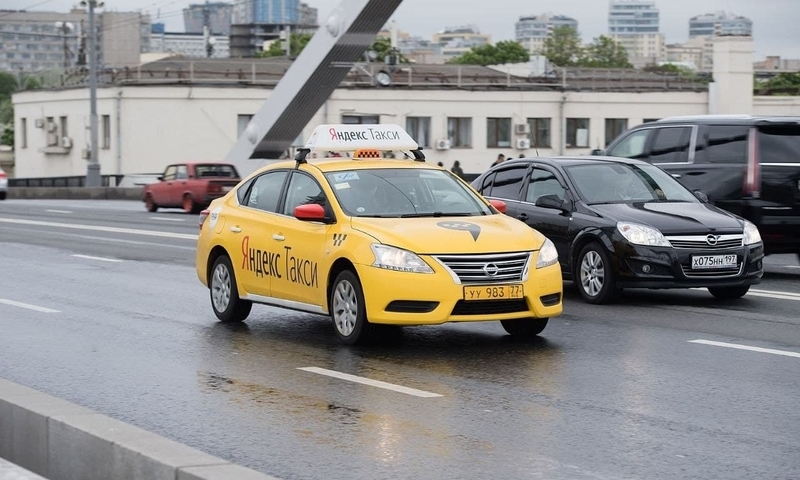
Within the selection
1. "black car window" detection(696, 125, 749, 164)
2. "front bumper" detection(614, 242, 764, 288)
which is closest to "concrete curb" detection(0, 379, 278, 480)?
"front bumper" detection(614, 242, 764, 288)

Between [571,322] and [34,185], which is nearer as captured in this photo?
[571,322]

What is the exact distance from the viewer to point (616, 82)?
74500mm

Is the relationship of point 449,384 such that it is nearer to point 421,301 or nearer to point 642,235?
point 421,301

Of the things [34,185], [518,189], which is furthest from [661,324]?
[34,185]

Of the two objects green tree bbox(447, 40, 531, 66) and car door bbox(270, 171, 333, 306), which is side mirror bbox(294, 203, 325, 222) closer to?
car door bbox(270, 171, 333, 306)

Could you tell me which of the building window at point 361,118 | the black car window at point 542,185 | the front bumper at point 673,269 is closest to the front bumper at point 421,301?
the front bumper at point 673,269

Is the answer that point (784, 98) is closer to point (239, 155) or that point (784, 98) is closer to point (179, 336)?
point (239, 155)

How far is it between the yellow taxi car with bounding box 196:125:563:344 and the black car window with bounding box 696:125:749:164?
6057 millimetres

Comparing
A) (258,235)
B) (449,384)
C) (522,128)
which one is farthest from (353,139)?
(522,128)

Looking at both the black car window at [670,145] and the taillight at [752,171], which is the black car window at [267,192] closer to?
the taillight at [752,171]

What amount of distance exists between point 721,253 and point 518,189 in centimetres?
298

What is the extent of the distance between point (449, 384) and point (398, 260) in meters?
1.51

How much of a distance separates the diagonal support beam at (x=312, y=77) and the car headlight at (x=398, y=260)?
30652 millimetres

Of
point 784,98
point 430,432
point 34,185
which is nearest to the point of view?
point 430,432
